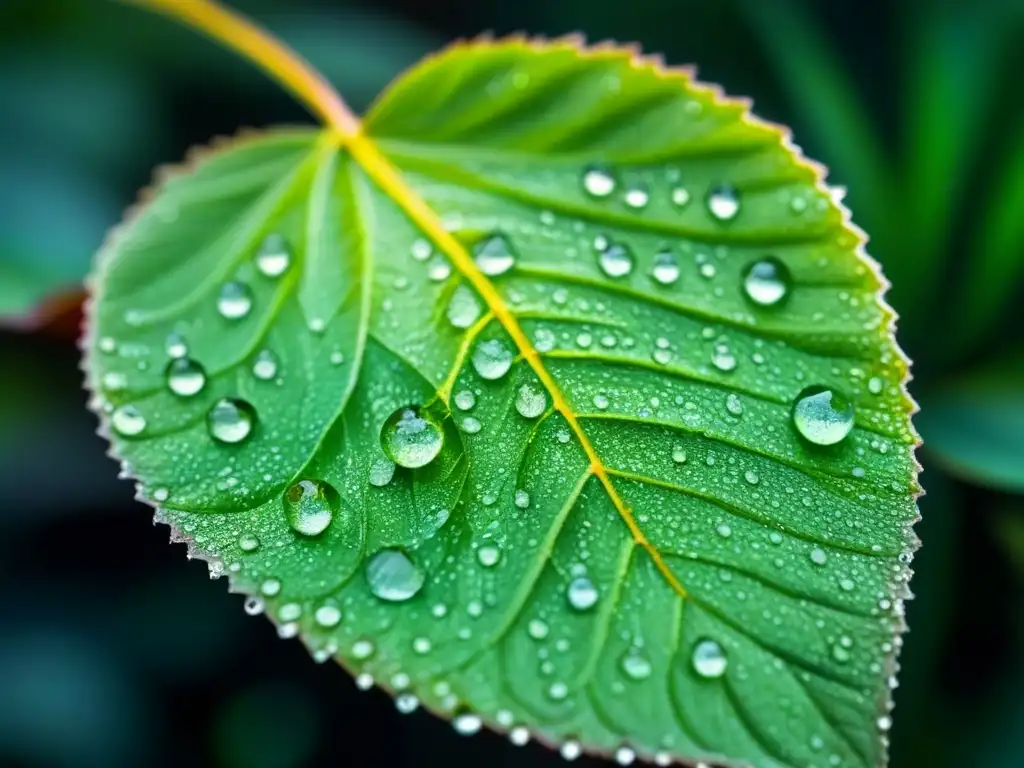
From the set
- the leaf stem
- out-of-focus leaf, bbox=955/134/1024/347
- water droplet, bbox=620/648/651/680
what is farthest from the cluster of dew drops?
out-of-focus leaf, bbox=955/134/1024/347

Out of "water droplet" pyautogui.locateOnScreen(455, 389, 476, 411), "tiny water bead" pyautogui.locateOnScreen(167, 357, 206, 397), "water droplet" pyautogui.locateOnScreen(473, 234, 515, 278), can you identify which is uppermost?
A: "water droplet" pyautogui.locateOnScreen(473, 234, 515, 278)

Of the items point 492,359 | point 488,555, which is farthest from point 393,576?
point 492,359

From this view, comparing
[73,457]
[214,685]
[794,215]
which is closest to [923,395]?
[794,215]

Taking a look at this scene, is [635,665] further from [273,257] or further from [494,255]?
[273,257]

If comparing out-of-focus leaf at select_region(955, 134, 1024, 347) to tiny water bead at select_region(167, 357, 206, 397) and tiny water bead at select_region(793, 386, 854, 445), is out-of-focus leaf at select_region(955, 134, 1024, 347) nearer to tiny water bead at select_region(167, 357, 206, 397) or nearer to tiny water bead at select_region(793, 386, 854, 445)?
tiny water bead at select_region(793, 386, 854, 445)

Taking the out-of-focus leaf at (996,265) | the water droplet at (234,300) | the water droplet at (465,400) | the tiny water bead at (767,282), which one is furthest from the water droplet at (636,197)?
the out-of-focus leaf at (996,265)

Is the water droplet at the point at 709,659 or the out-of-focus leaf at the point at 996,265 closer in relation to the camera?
the water droplet at the point at 709,659

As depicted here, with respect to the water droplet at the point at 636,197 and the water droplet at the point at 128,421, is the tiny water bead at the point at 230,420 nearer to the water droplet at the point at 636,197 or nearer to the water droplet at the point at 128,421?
the water droplet at the point at 128,421

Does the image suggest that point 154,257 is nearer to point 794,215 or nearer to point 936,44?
point 794,215
